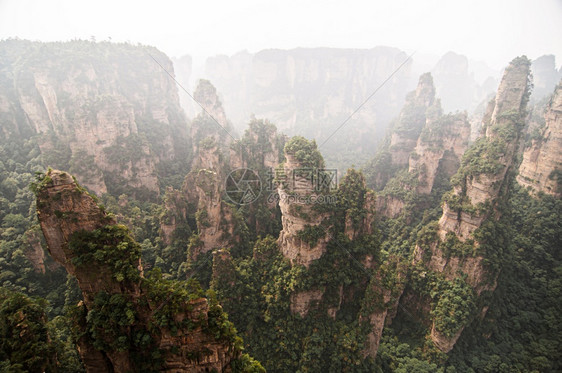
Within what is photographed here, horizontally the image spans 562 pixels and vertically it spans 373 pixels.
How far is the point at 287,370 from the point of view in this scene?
27.1 meters

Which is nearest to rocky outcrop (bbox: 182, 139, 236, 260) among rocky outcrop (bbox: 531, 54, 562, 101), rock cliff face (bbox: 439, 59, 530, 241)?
rock cliff face (bbox: 439, 59, 530, 241)

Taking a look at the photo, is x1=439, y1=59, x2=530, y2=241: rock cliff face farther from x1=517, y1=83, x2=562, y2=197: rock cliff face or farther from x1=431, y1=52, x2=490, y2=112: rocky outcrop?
x1=431, y1=52, x2=490, y2=112: rocky outcrop

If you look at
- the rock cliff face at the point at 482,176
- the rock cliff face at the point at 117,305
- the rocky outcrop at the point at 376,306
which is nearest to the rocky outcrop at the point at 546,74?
the rock cliff face at the point at 482,176

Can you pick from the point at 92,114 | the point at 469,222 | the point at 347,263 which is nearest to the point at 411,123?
the point at 469,222

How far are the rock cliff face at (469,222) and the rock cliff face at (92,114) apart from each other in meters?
44.4

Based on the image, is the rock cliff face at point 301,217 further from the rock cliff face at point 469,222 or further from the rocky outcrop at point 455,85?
the rocky outcrop at point 455,85

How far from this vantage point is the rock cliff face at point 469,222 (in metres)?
31.7

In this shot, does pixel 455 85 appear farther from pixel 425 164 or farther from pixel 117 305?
pixel 117 305

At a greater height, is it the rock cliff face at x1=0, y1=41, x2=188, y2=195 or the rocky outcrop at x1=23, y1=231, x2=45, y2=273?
the rock cliff face at x1=0, y1=41, x2=188, y2=195

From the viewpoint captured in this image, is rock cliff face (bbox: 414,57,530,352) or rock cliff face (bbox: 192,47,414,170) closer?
rock cliff face (bbox: 414,57,530,352)

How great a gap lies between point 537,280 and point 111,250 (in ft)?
155

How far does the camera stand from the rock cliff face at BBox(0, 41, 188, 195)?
44475 millimetres

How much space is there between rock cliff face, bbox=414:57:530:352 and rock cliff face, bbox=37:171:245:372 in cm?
2746

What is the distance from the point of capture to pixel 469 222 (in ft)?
109
